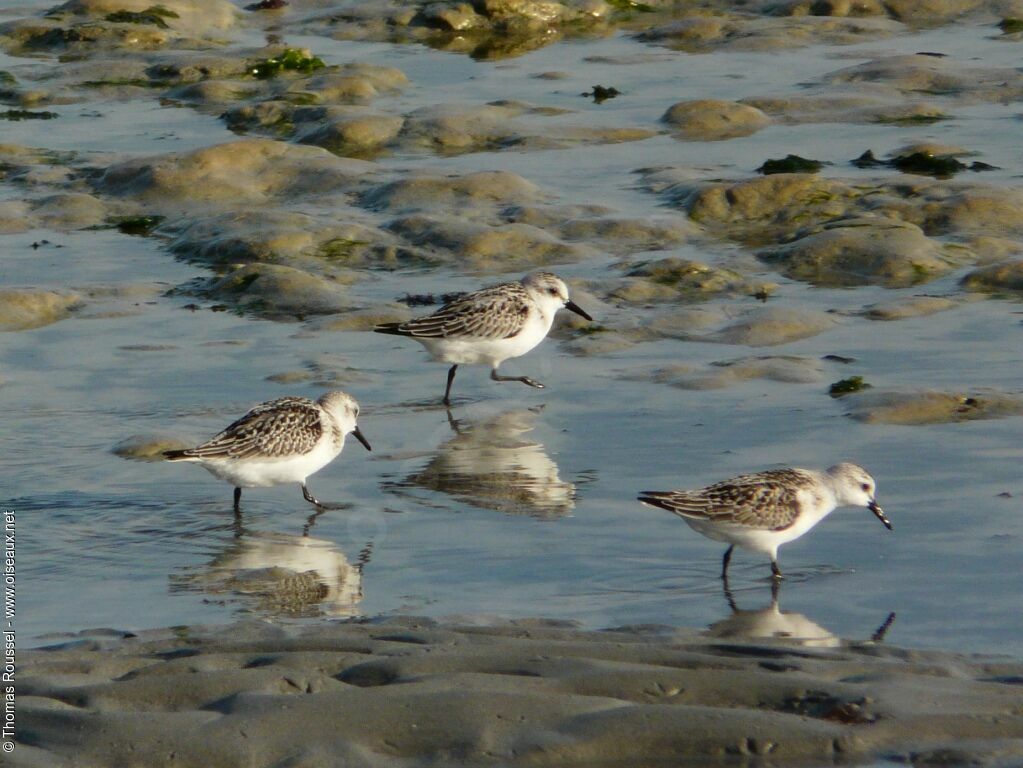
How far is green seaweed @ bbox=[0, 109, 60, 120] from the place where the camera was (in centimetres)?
2045

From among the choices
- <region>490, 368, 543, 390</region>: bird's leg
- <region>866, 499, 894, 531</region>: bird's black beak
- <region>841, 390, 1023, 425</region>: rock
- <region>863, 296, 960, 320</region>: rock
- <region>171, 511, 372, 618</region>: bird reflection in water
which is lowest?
<region>490, 368, 543, 390</region>: bird's leg

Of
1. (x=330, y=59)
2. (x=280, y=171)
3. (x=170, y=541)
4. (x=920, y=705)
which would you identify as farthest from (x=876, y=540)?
(x=330, y=59)

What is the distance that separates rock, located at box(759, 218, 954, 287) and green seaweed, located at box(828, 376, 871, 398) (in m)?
2.74

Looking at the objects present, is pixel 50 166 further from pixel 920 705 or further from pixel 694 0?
pixel 920 705

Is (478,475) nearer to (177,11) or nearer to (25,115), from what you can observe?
(25,115)

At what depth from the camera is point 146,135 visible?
19.6m

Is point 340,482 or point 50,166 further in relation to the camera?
A: point 50,166

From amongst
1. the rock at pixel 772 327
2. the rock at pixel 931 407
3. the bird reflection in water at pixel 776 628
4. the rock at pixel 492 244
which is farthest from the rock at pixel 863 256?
the bird reflection in water at pixel 776 628

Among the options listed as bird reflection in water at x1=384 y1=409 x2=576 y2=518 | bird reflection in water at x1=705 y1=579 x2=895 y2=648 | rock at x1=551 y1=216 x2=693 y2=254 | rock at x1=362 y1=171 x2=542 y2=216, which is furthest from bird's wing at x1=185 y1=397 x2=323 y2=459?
rock at x1=362 y1=171 x2=542 y2=216

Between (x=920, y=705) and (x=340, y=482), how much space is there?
510 cm

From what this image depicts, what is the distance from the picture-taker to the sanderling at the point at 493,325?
1239cm

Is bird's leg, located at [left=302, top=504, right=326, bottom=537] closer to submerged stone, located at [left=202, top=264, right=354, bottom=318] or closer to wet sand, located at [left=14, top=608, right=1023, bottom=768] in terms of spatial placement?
wet sand, located at [left=14, top=608, right=1023, bottom=768]

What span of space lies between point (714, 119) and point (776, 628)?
11.7 metres

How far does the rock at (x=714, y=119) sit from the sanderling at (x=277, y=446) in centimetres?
948
